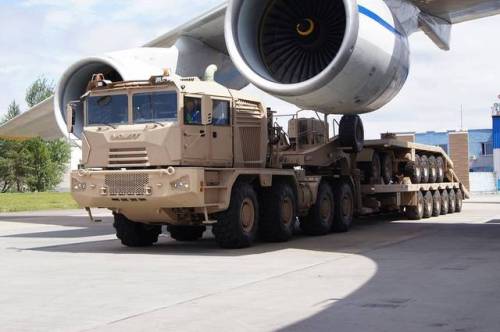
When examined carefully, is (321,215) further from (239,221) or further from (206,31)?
(206,31)

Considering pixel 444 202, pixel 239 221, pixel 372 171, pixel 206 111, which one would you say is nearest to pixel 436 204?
pixel 444 202

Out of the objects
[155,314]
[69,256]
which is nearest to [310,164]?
[69,256]

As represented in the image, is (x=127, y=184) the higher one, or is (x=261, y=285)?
(x=127, y=184)

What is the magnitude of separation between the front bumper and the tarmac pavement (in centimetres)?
70

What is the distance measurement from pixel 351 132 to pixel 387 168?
11.7ft

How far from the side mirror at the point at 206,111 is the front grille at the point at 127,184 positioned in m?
1.24

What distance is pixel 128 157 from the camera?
12.0 meters

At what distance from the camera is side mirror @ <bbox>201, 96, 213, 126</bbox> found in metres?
11.9

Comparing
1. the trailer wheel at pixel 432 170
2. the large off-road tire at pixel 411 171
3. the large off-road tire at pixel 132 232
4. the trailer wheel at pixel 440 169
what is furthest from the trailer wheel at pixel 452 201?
the large off-road tire at pixel 132 232

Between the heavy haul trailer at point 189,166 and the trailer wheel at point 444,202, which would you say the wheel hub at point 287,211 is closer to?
the heavy haul trailer at point 189,166

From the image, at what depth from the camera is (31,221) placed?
71.4 ft

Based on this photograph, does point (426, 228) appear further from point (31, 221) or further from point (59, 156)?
point (59, 156)

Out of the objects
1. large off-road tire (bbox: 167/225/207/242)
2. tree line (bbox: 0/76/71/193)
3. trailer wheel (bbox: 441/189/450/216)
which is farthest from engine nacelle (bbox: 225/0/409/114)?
tree line (bbox: 0/76/71/193)

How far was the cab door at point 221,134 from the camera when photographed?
1231 cm
